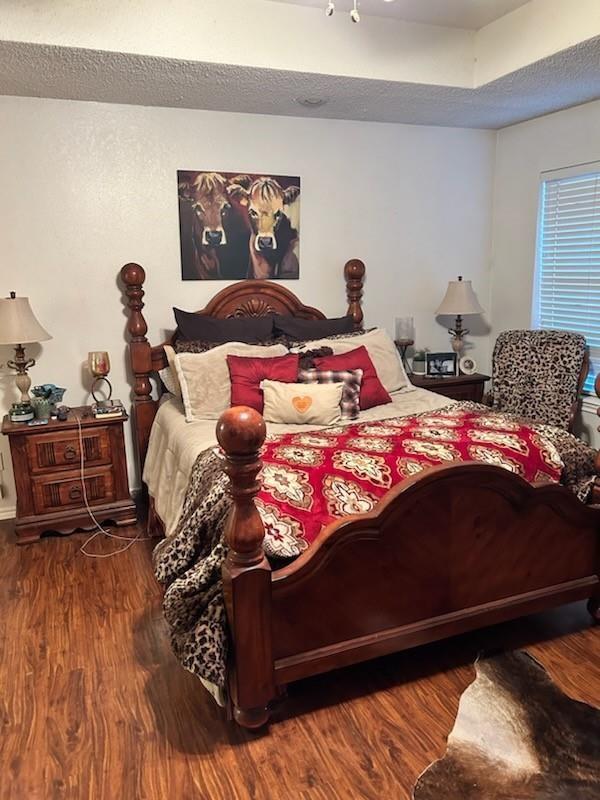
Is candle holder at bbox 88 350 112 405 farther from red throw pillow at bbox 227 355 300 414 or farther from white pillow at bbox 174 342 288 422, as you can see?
red throw pillow at bbox 227 355 300 414

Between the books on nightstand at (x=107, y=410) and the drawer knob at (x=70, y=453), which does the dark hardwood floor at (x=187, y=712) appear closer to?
the drawer knob at (x=70, y=453)

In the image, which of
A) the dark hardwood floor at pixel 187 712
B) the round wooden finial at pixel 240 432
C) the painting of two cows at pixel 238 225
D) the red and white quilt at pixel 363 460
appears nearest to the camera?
the round wooden finial at pixel 240 432

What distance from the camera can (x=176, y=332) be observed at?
145 inches

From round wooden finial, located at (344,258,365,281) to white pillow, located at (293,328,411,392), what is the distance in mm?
516

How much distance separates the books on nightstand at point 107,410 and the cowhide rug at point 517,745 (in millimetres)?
2223

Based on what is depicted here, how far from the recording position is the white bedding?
2.74 metres

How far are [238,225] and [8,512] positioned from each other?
2.20 m

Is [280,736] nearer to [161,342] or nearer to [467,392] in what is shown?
[161,342]

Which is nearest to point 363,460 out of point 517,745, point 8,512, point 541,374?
point 517,745

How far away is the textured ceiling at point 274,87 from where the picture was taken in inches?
109

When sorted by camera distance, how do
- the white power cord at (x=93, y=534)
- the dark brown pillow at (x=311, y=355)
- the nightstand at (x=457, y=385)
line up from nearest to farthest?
the white power cord at (x=93, y=534) < the dark brown pillow at (x=311, y=355) < the nightstand at (x=457, y=385)

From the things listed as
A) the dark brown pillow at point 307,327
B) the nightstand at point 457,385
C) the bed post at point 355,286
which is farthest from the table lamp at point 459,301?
the dark brown pillow at point 307,327

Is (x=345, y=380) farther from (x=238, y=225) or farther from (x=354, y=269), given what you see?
(x=238, y=225)

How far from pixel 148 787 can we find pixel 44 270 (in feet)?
8.87
